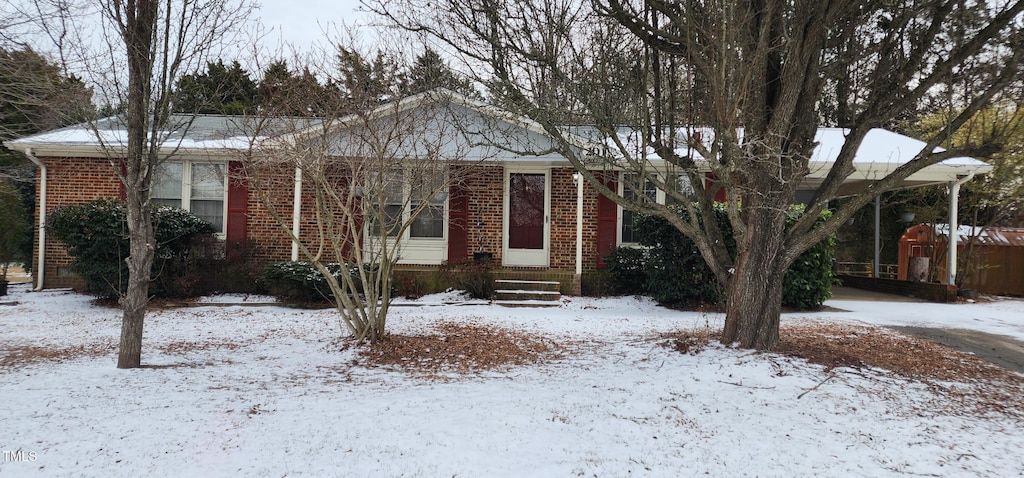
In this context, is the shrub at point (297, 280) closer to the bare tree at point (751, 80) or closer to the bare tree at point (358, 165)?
the bare tree at point (358, 165)

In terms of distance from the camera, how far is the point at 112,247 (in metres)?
9.77

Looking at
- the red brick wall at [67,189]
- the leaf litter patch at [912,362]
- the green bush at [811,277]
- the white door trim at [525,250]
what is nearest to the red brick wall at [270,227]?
the red brick wall at [67,189]

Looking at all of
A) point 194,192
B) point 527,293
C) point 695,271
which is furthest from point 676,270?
point 194,192

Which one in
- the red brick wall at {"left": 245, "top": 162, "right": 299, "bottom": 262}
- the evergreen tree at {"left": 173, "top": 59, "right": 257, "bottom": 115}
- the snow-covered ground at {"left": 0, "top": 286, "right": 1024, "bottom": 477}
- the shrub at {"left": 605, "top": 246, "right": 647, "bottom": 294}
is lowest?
the snow-covered ground at {"left": 0, "top": 286, "right": 1024, "bottom": 477}

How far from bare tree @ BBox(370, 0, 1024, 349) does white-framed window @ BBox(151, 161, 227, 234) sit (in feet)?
24.8

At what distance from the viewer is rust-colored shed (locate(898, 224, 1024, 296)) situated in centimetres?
1337

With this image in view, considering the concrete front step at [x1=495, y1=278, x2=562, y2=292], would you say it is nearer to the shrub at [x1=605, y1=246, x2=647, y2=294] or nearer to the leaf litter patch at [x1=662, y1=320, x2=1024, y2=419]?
the shrub at [x1=605, y1=246, x2=647, y2=294]

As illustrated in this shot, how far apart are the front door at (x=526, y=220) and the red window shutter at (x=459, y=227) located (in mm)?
885

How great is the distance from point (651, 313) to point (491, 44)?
5.49 m

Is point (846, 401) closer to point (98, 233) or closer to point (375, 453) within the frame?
point (375, 453)

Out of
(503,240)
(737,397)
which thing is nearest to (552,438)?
(737,397)

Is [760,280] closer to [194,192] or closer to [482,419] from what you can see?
[482,419]

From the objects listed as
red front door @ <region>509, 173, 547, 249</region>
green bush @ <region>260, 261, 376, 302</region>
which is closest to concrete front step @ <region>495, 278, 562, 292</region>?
red front door @ <region>509, 173, 547, 249</region>

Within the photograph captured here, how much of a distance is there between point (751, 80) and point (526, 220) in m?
6.99
